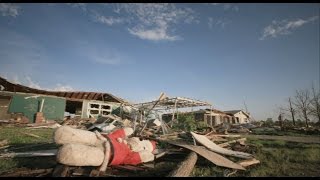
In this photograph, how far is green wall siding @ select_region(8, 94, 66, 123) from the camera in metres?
22.4

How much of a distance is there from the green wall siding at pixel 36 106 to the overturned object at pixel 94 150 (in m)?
19.9

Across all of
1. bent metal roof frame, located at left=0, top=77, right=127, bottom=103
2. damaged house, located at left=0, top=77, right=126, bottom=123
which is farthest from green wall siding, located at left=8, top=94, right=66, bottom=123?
bent metal roof frame, located at left=0, top=77, right=127, bottom=103

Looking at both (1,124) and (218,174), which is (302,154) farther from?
(1,124)

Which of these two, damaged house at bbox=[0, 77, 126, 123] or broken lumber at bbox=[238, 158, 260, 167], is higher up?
damaged house at bbox=[0, 77, 126, 123]

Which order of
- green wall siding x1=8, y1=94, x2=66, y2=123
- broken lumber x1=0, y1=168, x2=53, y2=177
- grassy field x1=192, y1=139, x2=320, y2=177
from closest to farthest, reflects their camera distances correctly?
broken lumber x1=0, y1=168, x2=53, y2=177 → grassy field x1=192, y1=139, x2=320, y2=177 → green wall siding x1=8, y1=94, x2=66, y2=123

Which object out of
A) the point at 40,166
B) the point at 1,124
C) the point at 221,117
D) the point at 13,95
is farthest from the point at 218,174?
the point at 221,117

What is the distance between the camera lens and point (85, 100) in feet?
87.0

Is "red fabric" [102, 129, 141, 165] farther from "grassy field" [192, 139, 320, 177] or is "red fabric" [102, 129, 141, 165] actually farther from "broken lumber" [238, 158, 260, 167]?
"broken lumber" [238, 158, 260, 167]

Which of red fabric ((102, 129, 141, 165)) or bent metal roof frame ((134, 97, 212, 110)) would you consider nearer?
red fabric ((102, 129, 141, 165))

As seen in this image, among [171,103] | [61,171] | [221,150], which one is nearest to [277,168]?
[221,150]

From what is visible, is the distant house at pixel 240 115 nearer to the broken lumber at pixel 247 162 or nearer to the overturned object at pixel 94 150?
the broken lumber at pixel 247 162

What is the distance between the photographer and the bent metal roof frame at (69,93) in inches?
926

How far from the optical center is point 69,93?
2633 cm

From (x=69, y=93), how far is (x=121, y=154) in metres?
22.9
